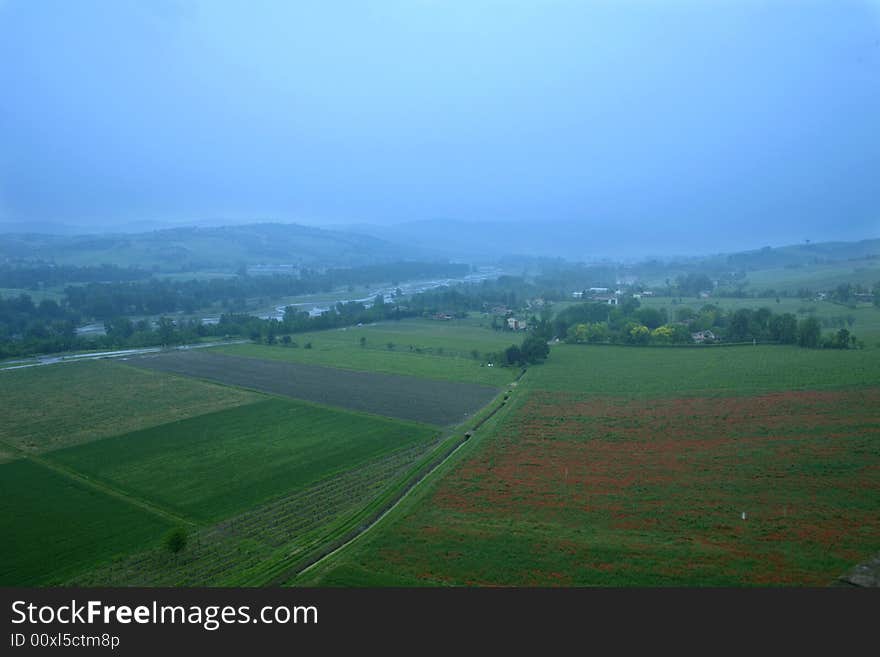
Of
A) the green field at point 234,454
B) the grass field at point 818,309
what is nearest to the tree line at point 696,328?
the grass field at point 818,309

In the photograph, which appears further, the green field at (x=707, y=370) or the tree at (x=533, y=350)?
the tree at (x=533, y=350)

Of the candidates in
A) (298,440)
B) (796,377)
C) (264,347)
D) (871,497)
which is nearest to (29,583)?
(298,440)

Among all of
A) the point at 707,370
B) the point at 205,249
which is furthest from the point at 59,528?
the point at 205,249

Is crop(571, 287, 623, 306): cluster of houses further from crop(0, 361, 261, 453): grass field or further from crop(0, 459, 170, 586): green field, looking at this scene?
crop(0, 459, 170, 586): green field

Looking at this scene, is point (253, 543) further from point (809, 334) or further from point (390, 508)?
point (809, 334)

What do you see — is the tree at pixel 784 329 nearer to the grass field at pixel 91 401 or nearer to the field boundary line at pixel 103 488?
the grass field at pixel 91 401

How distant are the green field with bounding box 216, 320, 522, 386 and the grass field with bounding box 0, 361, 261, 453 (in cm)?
936

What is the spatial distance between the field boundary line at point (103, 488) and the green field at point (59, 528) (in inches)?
8.3

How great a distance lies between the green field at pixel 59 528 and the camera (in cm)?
1375

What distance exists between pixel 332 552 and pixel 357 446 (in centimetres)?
860

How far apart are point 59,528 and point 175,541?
4.34 meters

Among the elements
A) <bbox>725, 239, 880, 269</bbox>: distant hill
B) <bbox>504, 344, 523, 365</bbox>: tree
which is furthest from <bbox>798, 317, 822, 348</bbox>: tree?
<bbox>725, 239, 880, 269</bbox>: distant hill

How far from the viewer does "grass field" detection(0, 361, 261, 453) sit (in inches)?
966

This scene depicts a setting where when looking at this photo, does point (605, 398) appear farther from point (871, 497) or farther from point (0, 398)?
point (0, 398)
